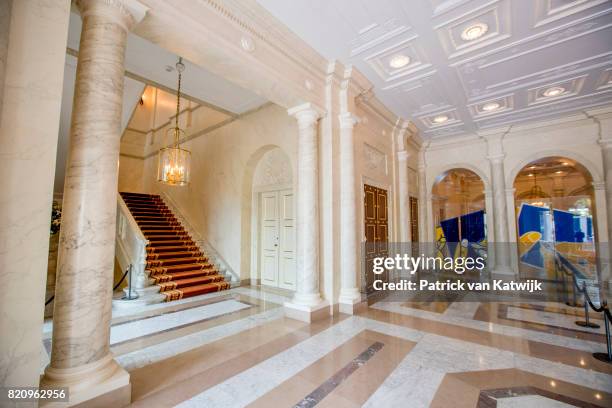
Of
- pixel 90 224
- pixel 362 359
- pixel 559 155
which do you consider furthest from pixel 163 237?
pixel 559 155

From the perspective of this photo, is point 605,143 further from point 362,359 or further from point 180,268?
point 180,268

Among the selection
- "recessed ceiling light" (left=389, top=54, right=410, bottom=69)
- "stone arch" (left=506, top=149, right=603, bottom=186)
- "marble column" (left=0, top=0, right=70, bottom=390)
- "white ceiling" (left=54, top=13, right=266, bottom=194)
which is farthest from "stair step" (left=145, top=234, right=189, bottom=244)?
"stone arch" (left=506, top=149, right=603, bottom=186)

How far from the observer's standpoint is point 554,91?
596 centimetres

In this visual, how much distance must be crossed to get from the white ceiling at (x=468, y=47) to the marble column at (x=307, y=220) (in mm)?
1179

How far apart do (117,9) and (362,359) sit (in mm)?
4140

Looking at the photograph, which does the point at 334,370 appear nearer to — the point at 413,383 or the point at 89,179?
the point at 413,383

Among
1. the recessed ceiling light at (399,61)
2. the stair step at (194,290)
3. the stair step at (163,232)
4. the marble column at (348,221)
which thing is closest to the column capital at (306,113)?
the marble column at (348,221)

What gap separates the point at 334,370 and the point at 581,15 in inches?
220

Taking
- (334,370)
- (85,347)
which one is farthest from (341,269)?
(85,347)

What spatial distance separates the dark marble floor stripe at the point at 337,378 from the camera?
2346 millimetres

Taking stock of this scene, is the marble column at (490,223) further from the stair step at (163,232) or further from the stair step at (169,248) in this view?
the stair step at (163,232)

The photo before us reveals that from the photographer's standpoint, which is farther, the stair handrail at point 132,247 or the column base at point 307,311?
the stair handrail at point 132,247

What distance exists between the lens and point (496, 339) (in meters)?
Result: 3.72

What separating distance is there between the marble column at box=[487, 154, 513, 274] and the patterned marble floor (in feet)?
9.97
